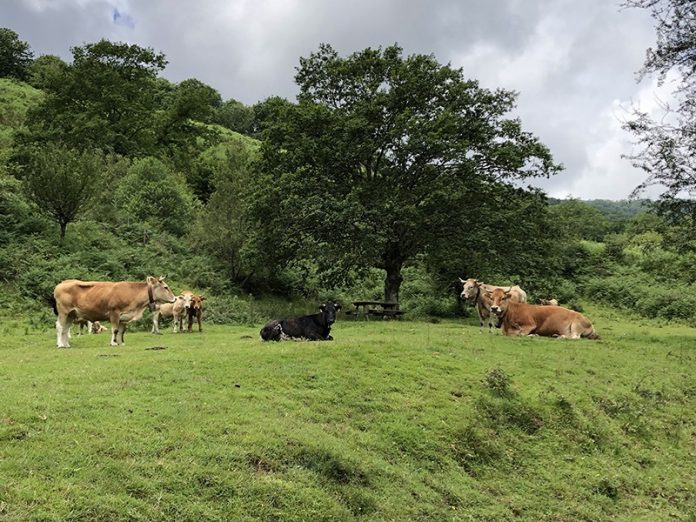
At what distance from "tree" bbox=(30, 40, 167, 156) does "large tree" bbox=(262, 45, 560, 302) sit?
24239 millimetres

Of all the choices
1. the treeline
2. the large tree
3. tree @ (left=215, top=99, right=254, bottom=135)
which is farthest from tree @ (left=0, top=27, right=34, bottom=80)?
the large tree

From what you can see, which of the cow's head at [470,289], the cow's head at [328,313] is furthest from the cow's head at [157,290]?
the cow's head at [470,289]

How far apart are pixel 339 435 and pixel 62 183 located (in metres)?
22.0

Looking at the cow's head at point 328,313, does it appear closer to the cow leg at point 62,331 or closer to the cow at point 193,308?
the cow at point 193,308

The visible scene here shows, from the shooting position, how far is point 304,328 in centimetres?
1480

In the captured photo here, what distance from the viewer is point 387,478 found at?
7277mm

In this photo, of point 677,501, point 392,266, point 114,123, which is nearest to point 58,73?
point 114,123

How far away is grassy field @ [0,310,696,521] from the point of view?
595 cm

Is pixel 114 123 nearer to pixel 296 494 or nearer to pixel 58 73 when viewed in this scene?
pixel 58 73

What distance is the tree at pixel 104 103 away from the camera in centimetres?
4344

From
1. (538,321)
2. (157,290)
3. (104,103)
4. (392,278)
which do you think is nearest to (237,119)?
(104,103)

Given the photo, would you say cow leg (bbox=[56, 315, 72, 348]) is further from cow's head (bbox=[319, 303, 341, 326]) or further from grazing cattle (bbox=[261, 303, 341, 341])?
cow's head (bbox=[319, 303, 341, 326])

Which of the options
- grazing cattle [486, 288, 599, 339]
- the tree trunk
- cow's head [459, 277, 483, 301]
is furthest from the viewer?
the tree trunk

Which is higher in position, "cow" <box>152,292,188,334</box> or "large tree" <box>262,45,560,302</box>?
"large tree" <box>262,45,560,302</box>
